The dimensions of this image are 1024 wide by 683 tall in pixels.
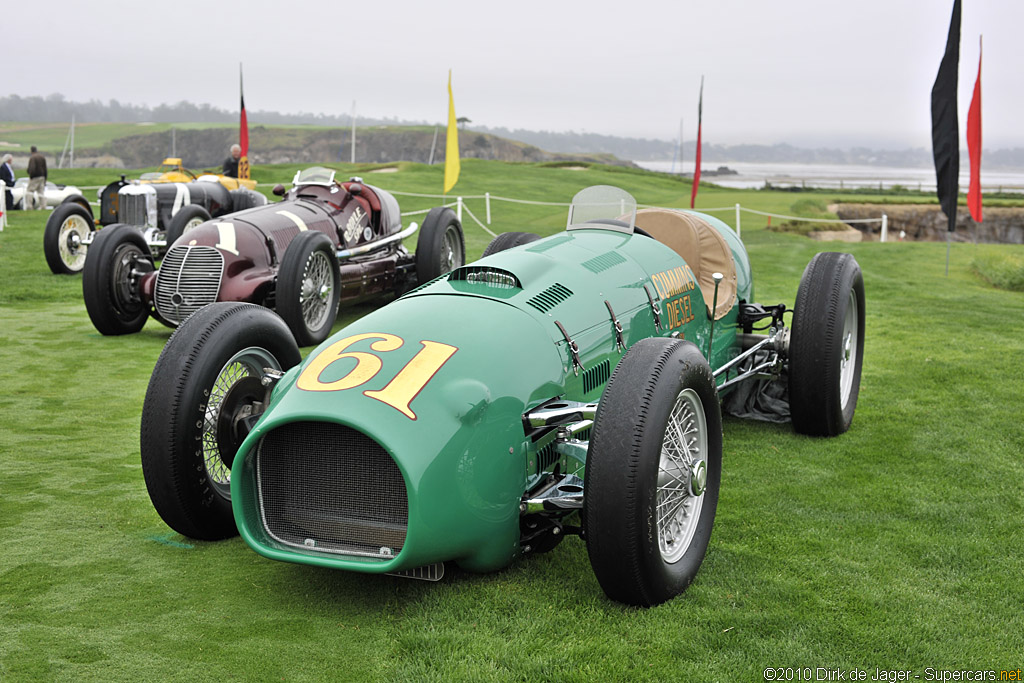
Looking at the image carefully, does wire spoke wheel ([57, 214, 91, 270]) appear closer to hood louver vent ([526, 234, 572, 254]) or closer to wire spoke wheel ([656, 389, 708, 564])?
hood louver vent ([526, 234, 572, 254])

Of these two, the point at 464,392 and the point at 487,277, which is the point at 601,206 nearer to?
the point at 487,277

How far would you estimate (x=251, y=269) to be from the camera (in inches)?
336

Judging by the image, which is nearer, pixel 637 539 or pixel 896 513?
pixel 637 539

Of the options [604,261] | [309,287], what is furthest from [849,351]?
[309,287]

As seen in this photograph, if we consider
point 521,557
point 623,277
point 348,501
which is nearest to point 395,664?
point 348,501

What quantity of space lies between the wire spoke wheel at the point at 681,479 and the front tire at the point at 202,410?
6.22 ft

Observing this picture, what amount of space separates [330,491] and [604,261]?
2.11 m

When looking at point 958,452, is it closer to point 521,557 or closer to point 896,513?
point 896,513

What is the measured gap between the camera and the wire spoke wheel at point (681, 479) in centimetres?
358

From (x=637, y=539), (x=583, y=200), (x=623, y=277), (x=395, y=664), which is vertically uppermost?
(x=583, y=200)

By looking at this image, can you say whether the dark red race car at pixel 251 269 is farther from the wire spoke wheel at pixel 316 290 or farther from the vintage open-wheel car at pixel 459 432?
the vintage open-wheel car at pixel 459 432

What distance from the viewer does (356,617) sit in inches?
131

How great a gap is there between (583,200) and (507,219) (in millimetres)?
16441

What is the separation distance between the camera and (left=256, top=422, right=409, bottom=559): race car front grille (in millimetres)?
3246
